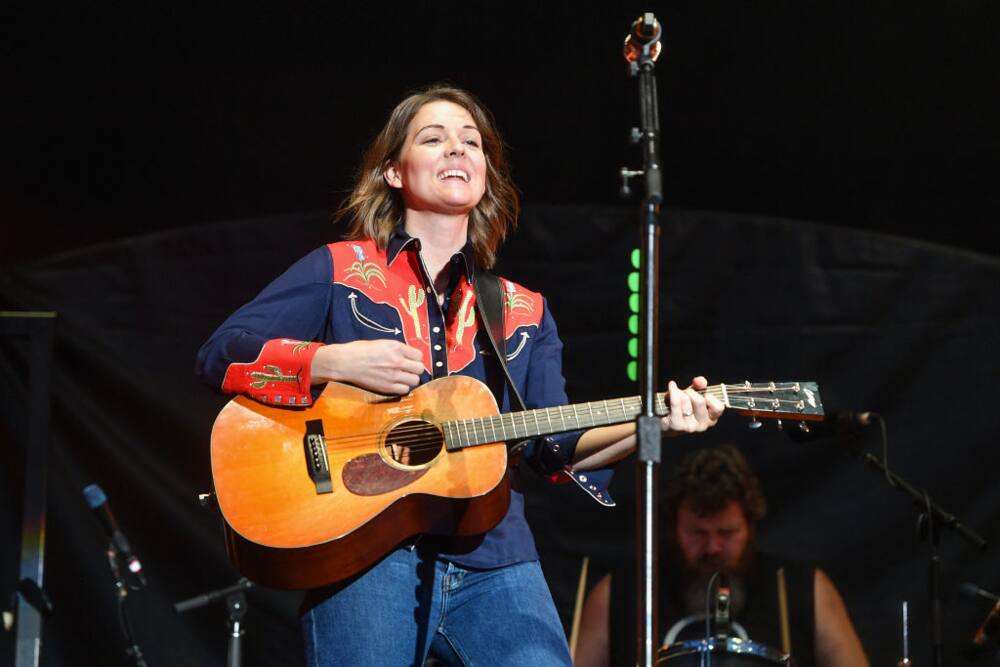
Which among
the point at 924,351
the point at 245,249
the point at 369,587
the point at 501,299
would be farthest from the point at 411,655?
the point at 924,351

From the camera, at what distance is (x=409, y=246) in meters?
3.66

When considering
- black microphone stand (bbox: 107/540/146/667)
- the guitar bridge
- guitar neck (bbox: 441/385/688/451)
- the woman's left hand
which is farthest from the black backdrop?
the woman's left hand

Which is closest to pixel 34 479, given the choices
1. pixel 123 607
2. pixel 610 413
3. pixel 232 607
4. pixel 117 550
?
pixel 117 550

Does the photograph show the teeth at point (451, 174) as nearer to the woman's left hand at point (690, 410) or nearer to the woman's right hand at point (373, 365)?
the woman's right hand at point (373, 365)

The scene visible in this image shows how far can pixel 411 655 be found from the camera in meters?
2.98

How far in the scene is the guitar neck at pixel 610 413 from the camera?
327 centimetres

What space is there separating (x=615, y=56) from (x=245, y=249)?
2159mm

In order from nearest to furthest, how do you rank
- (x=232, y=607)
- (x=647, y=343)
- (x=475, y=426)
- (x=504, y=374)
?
(x=647, y=343), (x=475, y=426), (x=504, y=374), (x=232, y=607)

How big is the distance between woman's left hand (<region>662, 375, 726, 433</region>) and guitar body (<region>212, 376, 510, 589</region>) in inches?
19.9

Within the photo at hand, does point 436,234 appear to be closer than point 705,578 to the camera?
Yes

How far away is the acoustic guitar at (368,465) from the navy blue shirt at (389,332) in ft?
0.29

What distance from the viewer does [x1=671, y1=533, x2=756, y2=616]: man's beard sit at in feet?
18.7

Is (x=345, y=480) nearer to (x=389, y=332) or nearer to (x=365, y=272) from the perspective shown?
(x=389, y=332)

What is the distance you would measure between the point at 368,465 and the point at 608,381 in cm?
296
